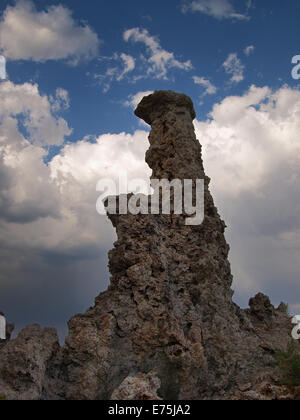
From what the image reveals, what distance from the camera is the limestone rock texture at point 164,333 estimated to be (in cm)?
1120

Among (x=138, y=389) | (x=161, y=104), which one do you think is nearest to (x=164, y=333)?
(x=138, y=389)

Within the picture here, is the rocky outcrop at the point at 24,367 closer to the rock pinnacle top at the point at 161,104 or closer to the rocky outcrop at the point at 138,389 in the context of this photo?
the rocky outcrop at the point at 138,389

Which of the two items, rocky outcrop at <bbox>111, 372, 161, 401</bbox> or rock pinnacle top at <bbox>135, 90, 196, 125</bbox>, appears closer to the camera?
rocky outcrop at <bbox>111, 372, 161, 401</bbox>

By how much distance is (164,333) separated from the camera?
11.7m

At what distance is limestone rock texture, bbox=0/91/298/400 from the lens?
1120 centimetres

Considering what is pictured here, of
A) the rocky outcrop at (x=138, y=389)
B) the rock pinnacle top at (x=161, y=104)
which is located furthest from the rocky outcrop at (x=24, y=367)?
the rock pinnacle top at (x=161, y=104)

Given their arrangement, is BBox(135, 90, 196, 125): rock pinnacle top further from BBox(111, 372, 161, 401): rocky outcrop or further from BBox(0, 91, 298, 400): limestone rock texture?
BBox(111, 372, 161, 401): rocky outcrop

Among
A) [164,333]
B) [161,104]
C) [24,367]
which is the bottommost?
[24,367]

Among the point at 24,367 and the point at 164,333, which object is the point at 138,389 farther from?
the point at 24,367

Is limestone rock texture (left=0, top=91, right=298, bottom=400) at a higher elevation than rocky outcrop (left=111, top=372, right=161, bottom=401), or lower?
higher

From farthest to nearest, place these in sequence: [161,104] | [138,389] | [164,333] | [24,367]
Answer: [161,104] → [164,333] → [24,367] → [138,389]

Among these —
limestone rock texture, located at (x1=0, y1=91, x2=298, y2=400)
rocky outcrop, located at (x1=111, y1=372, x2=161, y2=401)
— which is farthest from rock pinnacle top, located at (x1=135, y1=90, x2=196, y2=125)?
rocky outcrop, located at (x1=111, y1=372, x2=161, y2=401)

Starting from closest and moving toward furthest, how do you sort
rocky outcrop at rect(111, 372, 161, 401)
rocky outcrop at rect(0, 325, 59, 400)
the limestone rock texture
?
1. rocky outcrop at rect(111, 372, 161, 401)
2. rocky outcrop at rect(0, 325, 59, 400)
3. the limestone rock texture
